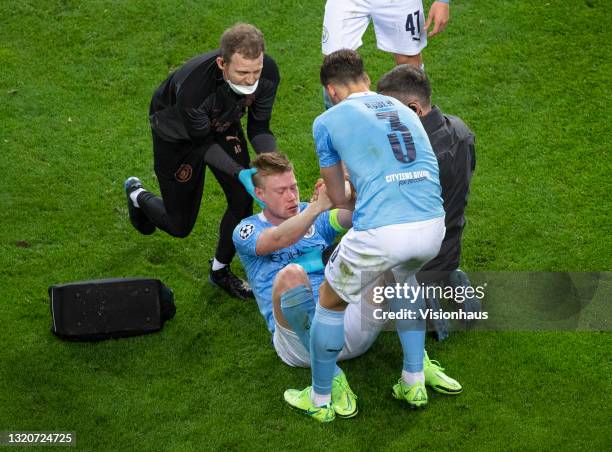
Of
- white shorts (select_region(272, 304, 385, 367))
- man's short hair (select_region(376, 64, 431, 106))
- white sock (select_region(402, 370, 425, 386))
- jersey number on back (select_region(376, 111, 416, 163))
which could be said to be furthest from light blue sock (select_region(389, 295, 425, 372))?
man's short hair (select_region(376, 64, 431, 106))

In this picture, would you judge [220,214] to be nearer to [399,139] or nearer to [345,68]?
[345,68]

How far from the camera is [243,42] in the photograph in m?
6.82

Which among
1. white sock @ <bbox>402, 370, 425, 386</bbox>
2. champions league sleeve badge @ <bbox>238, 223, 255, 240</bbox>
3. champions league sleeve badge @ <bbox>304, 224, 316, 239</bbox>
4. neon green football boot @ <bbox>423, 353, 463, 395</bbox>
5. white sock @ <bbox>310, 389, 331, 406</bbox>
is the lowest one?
neon green football boot @ <bbox>423, 353, 463, 395</bbox>

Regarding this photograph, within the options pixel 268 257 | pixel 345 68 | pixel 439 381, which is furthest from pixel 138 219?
pixel 439 381

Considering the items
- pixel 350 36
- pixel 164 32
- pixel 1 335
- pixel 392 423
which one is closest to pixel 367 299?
pixel 392 423

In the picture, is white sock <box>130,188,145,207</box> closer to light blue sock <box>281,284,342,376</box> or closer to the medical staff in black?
the medical staff in black

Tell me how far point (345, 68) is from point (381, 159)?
658 mm

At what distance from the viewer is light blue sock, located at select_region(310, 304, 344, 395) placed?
19.8 feet

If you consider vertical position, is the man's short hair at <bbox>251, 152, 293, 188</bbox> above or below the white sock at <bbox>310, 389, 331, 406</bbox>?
above

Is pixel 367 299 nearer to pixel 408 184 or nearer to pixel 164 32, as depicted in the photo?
pixel 408 184

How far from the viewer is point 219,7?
10.7 meters

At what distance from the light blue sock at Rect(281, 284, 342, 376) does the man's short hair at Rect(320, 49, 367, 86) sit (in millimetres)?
1216

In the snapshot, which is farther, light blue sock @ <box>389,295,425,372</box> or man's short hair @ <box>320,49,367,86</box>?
light blue sock @ <box>389,295,425,372</box>

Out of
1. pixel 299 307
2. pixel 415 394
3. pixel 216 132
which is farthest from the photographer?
pixel 216 132
